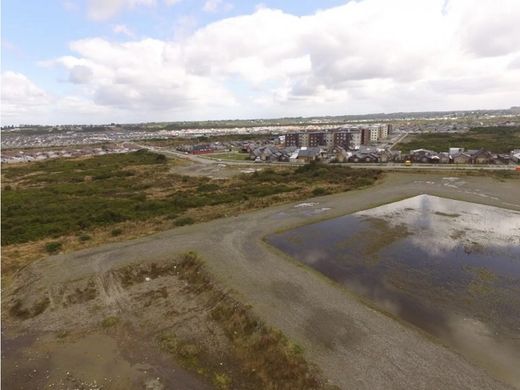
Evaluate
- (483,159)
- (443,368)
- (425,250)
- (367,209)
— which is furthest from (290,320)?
(483,159)

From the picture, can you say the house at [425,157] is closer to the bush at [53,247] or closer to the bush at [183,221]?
the bush at [183,221]

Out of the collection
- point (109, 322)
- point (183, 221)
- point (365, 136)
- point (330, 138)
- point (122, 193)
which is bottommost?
point (122, 193)

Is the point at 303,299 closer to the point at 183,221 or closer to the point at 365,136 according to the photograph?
the point at 183,221

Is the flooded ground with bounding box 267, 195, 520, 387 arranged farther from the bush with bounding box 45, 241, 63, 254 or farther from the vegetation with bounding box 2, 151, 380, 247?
the bush with bounding box 45, 241, 63, 254

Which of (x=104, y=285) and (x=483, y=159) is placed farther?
(x=483, y=159)

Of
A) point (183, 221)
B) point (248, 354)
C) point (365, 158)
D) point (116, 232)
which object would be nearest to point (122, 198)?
point (116, 232)

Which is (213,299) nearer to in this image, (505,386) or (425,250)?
(505,386)
